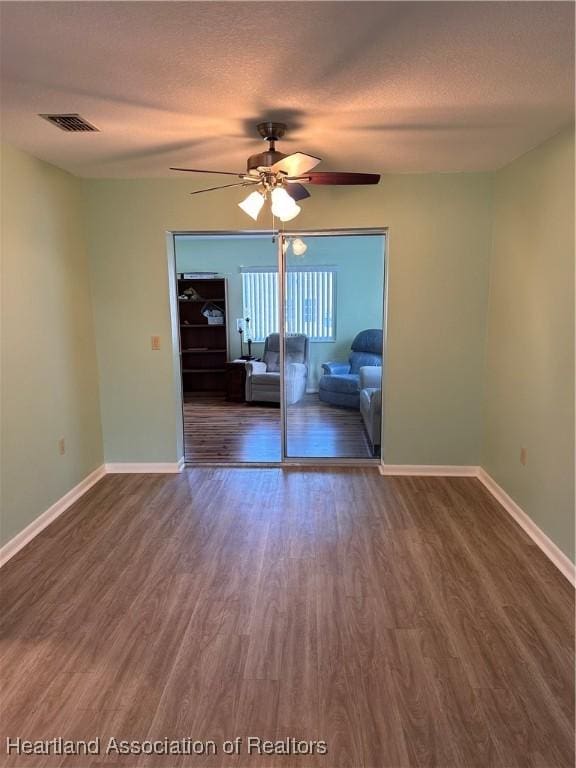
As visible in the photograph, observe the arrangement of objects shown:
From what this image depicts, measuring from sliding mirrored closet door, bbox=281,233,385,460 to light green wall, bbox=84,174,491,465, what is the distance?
248 millimetres

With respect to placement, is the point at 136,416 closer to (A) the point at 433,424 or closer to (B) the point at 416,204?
(A) the point at 433,424

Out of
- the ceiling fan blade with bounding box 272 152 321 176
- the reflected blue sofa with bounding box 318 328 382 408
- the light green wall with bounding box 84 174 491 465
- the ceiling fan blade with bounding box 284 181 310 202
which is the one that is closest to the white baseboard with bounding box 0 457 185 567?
the light green wall with bounding box 84 174 491 465

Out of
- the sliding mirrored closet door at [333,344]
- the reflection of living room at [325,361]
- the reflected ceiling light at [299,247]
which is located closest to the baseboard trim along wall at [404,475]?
the reflection of living room at [325,361]

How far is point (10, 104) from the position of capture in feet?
7.61

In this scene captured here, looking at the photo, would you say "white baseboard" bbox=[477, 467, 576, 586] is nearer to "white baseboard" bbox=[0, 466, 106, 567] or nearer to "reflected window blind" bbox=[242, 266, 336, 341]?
"reflected window blind" bbox=[242, 266, 336, 341]

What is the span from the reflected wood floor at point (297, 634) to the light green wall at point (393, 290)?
2.95 ft

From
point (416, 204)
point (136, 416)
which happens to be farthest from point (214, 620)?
point (416, 204)

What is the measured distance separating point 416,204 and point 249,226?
137 cm

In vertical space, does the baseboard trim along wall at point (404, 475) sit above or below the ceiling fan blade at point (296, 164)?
below

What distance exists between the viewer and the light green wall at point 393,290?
3842 mm

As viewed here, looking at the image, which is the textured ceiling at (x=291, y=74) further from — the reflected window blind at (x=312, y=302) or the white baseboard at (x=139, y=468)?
the white baseboard at (x=139, y=468)

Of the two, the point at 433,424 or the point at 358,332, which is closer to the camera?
the point at 433,424

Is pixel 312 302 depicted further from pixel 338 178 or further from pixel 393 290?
pixel 338 178

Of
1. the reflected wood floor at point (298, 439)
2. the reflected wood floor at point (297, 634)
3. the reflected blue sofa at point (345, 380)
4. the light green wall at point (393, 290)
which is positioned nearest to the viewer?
the reflected wood floor at point (297, 634)
